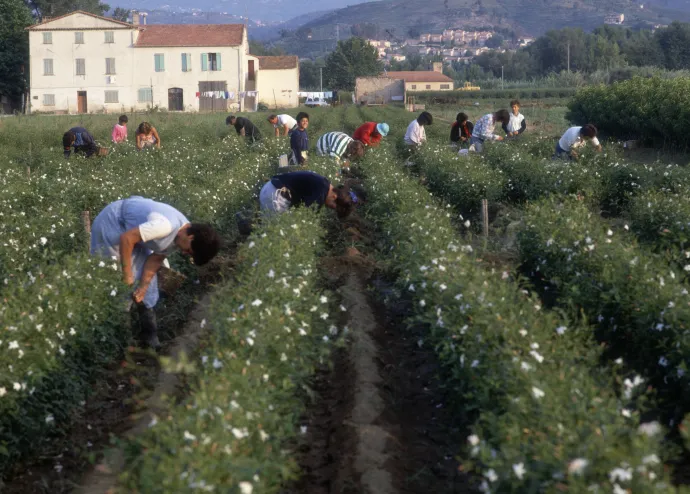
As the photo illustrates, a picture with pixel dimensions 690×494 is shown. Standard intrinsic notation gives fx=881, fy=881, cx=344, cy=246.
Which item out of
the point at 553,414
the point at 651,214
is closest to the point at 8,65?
the point at 651,214

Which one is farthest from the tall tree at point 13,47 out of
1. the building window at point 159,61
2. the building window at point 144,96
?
the building window at point 159,61

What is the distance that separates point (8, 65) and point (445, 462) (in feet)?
206

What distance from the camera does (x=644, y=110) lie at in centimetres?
2158

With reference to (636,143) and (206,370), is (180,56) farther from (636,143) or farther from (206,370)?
(206,370)

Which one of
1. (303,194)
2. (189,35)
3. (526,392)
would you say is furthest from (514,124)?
(189,35)

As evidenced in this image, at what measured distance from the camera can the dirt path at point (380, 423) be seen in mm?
5184

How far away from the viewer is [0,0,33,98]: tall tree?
61.5 metres

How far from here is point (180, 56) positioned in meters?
62.8

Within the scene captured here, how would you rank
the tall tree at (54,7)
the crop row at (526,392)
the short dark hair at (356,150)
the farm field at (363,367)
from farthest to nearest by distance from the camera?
the tall tree at (54,7) < the short dark hair at (356,150) < the farm field at (363,367) < the crop row at (526,392)

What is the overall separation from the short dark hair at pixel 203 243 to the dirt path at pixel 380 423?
1295 millimetres

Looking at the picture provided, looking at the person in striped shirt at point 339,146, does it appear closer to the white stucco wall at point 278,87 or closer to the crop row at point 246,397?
the crop row at point 246,397

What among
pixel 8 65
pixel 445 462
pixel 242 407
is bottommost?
pixel 445 462

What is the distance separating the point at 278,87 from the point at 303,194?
6827 centimetres

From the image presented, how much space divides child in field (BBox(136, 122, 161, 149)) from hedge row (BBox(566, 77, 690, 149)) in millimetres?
11379
